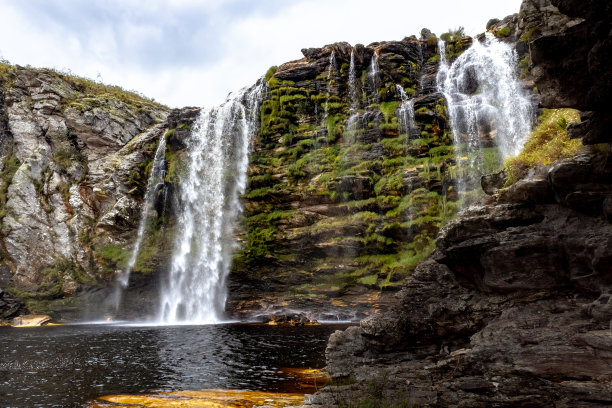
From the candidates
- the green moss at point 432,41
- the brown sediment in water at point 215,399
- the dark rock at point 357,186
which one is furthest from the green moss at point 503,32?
the brown sediment in water at point 215,399

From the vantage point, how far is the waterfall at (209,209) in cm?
3169

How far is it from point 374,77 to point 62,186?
108ft

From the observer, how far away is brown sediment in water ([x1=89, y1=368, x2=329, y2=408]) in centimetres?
910

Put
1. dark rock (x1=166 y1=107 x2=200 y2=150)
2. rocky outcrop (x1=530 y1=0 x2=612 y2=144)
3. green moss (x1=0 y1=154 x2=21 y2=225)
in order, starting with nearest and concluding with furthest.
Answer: rocky outcrop (x1=530 y1=0 x2=612 y2=144)
dark rock (x1=166 y1=107 x2=200 y2=150)
green moss (x1=0 y1=154 x2=21 y2=225)

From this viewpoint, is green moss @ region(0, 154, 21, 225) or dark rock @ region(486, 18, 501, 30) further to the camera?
green moss @ region(0, 154, 21, 225)

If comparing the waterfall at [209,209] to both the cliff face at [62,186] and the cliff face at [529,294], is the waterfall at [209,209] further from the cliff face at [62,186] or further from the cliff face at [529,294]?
the cliff face at [529,294]

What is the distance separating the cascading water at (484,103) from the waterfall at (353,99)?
7.36m

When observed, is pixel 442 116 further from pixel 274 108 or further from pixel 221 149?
pixel 221 149

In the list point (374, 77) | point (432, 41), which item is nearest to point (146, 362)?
point (374, 77)

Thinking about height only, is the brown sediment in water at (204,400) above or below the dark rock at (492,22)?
below

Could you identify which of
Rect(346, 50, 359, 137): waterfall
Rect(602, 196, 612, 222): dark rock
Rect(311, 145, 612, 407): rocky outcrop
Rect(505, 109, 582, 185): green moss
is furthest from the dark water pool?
Rect(346, 50, 359, 137): waterfall

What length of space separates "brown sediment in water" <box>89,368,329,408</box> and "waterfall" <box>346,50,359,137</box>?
1009 inches

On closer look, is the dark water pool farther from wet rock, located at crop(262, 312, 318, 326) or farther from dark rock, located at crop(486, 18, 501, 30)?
dark rock, located at crop(486, 18, 501, 30)

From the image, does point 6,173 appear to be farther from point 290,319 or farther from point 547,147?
point 547,147
